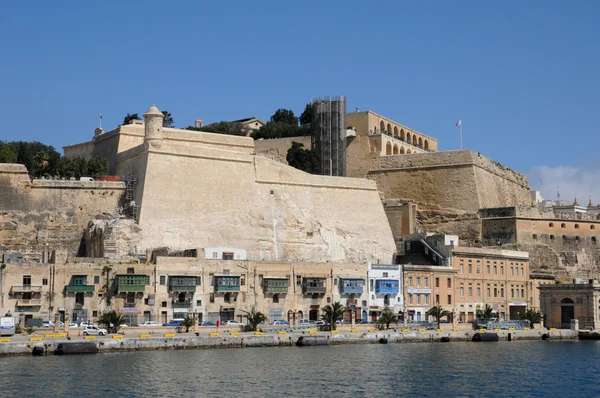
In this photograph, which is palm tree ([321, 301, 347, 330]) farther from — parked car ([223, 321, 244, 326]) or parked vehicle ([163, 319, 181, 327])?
parked vehicle ([163, 319, 181, 327])

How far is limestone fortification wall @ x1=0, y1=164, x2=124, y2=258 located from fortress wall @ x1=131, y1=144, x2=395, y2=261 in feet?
11.1

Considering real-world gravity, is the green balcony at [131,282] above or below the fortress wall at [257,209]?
below

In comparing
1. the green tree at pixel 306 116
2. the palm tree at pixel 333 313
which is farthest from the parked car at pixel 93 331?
the green tree at pixel 306 116

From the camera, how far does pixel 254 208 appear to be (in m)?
54.3

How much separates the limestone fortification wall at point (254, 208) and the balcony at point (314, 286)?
4.00 m

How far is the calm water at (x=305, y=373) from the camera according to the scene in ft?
99.5

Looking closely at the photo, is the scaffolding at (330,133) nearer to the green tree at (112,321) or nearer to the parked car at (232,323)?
the parked car at (232,323)

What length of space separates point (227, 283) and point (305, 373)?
46.0ft

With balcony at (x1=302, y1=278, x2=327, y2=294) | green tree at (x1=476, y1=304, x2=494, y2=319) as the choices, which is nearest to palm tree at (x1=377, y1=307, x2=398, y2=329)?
balcony at (x1=302, y1=278, x2=327, y2=294)

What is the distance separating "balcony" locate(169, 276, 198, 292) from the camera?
45938 mm

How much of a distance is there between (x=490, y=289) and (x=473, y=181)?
10003 millimetres

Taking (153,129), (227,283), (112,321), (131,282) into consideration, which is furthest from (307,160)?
(112,321)

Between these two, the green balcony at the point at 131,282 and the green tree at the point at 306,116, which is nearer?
the green balcony at the point at 131,282

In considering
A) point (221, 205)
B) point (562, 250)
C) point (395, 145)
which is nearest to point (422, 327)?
point (221, 205)
